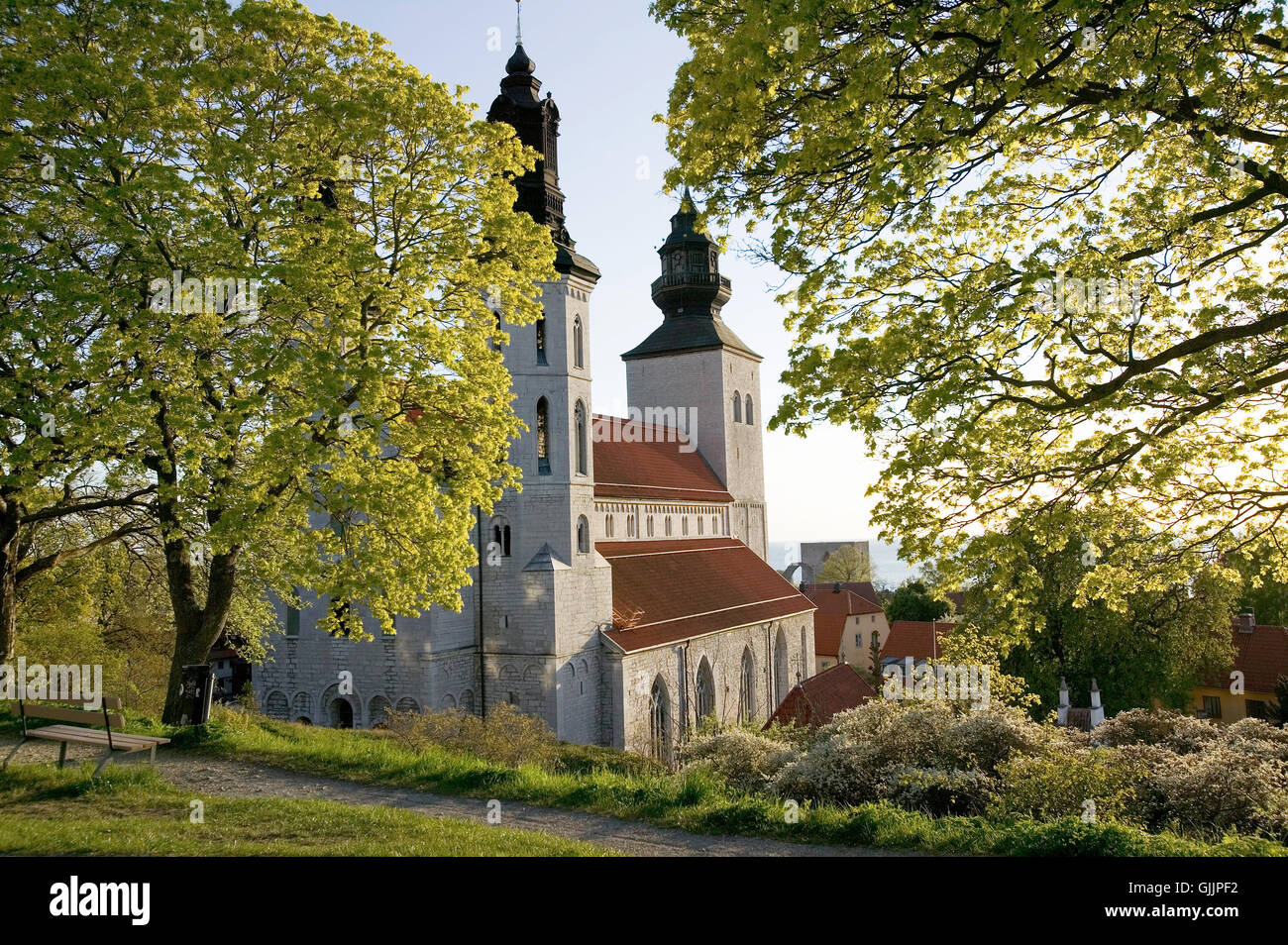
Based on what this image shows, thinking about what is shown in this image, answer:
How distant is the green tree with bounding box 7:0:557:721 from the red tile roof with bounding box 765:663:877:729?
38.4ft

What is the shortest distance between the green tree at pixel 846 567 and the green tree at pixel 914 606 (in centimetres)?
1881

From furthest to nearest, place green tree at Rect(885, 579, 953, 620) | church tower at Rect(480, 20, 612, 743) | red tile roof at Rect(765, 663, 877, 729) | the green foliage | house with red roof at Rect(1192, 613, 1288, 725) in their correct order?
1. green tree at Rect(885, 579, 953, 620)
2. house with red roof at Rect(1192, 613, 1288, 725)
3. church tower at Rect(480, 20, 612, 743)
4. red tile roof at Rect(765, 663, 877, 729)
5. the green foliage

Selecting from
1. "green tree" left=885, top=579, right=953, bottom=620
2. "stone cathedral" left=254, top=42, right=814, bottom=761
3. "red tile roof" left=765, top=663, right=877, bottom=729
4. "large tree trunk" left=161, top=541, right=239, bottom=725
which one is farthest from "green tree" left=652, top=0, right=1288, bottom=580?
"green tree" left=885, top=579, right=953, bottom=620

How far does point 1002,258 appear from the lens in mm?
7105

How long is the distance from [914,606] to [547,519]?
43.5 meters

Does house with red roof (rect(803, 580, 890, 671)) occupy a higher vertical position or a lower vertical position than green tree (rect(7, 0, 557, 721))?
lower

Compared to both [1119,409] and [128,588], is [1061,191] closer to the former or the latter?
[1119,409]

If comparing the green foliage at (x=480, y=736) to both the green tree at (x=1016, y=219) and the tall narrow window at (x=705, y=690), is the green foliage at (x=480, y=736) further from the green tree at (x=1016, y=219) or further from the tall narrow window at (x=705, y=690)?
the tall narrow window at (x=705, y=690)

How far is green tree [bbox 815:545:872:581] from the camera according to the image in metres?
87.7

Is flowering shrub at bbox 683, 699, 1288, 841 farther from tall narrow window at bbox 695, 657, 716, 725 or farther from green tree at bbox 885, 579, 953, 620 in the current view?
green tree at bbox 885, 579, 953, 620

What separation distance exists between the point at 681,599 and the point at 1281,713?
60.0ft

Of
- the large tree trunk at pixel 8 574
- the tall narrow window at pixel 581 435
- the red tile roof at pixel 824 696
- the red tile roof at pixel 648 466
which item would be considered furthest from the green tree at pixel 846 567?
the large tree trunk at pixel 8 574

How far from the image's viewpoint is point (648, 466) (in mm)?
35906
